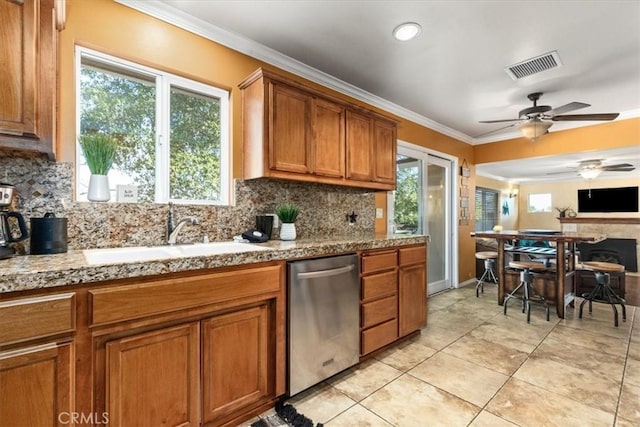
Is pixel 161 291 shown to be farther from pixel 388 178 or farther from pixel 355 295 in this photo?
pixel 388 178

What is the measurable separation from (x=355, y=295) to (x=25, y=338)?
1.72 m

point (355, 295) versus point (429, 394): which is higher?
point (355, 295)

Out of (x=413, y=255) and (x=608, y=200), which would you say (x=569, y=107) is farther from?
(x=608, y=200)

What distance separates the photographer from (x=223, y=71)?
7.56ft

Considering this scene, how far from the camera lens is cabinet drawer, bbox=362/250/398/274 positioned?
7.44 feet

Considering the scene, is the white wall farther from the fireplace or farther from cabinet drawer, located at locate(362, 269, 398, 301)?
cabinet drawer, located at locate(362, 269, 398, 301)

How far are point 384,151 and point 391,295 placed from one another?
1.45m

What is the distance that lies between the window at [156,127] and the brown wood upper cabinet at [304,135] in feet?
0.82

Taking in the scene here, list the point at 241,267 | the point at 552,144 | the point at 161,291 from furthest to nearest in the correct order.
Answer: the point at 552,144
the point at 241,267
the point at 161,291

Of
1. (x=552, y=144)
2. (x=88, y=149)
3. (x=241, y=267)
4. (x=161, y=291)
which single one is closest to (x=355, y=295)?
(x=241, y=267)

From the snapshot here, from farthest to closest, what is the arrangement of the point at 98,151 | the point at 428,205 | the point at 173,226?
the point at 428,205 < the point at 173,226 < the point at 98,151

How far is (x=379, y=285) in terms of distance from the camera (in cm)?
238

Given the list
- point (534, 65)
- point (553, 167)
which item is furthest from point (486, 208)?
point (534, 65)

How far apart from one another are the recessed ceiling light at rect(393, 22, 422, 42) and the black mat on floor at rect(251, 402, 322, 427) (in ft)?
8.75
